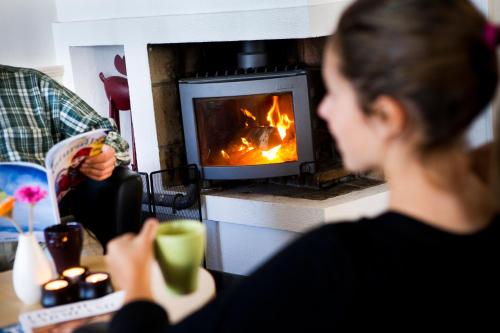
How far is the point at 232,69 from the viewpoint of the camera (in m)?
3.10

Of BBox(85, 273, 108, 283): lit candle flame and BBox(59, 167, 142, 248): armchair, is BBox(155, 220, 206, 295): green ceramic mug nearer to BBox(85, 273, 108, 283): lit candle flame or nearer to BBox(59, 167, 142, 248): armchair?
BBox(85, 273, 108, 283): lit candle flame

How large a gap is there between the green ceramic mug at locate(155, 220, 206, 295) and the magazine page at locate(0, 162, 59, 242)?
527 millimetres

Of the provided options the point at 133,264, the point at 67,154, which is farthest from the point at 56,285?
the point at 133,264

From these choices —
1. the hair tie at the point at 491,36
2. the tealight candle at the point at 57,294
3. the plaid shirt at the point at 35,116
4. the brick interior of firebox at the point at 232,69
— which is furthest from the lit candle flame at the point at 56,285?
the brick interior of firebox at the point at 232,69

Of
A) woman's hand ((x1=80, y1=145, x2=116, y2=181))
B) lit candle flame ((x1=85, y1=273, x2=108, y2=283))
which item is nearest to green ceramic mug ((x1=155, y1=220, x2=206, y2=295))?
lit candle flame ((x1=85, y1=273, x2=108, y2=283))

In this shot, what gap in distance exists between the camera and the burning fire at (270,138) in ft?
9.59

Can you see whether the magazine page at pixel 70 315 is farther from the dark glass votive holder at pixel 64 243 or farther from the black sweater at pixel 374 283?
the black sweater at pixel 374 283

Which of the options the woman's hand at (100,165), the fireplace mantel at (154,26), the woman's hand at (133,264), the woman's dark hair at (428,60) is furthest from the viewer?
the fireplace mantel at (154,26)

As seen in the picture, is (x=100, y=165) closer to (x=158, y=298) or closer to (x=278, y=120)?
(x=158, y=298)

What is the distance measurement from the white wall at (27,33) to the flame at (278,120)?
42.2 inches

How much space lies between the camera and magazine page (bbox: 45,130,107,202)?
1.72 metres

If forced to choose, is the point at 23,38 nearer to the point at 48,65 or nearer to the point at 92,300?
the point at 48,65

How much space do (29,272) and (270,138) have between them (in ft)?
5.01

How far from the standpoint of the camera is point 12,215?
1.71m
